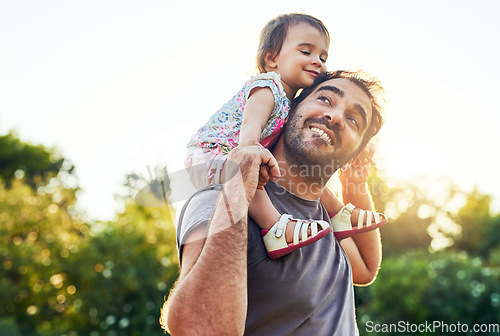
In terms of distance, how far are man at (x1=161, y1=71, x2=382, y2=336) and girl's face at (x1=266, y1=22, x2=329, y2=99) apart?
0.22 ft

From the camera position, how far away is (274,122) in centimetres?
193

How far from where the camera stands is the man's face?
192 centimetres

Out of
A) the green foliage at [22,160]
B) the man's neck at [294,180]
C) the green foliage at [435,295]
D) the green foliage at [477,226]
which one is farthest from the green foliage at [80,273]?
the green foliage at [477,226]

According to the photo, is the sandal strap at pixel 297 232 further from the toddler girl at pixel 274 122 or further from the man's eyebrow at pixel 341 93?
the man's eyebrow at pixel 341 93

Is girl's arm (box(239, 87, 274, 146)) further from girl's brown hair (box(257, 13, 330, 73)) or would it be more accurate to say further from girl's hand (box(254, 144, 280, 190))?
girl's brown hair (box(257, 13, 330, 73))

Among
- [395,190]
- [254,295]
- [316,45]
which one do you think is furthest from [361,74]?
[395,190]

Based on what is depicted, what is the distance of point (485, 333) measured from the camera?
323 inches

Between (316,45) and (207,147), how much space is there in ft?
2.29

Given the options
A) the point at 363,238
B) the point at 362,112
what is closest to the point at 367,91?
the point at 362,112

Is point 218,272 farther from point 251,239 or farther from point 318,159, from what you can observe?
point 318,159

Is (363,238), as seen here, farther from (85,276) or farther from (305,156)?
(85,276)

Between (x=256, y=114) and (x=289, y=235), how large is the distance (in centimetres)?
48

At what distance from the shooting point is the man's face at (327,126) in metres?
1.92

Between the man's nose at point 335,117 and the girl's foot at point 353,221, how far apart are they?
401mm
